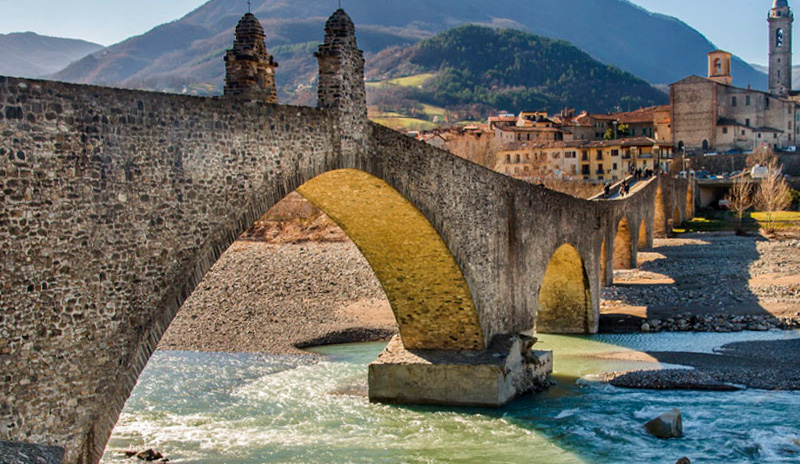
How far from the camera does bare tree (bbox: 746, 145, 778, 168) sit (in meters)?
79.8

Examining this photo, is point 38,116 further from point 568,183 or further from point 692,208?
point 692,208

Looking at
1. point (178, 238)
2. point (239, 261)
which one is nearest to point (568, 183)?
point (239, 261)

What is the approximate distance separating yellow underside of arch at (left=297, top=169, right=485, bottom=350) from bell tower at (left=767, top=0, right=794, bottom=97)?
10522 centimetres

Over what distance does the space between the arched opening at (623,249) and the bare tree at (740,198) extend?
18.6 metres

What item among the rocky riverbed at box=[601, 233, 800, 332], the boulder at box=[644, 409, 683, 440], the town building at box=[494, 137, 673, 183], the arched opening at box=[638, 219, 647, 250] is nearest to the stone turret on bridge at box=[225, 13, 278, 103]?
the boulder at box=[644, 409, 683, 440]

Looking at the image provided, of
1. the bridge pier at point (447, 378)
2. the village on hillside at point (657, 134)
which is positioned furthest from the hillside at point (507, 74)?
the bridge pier at point (447, 378)

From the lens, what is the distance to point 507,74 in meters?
171

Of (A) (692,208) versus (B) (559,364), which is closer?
(B) (559,364)

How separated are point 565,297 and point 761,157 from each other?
5816 cm

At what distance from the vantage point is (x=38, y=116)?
925 centimetres

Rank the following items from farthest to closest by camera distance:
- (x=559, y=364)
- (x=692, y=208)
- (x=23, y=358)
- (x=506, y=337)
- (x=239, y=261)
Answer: (x=692, y=208) → (x=239, y=261) → (x=559, y=364) → (x=506, y=337) → (x=23, y=358)

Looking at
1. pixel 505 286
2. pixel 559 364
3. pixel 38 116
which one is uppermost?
pixel 38 116

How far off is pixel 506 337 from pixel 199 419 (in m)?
7.01

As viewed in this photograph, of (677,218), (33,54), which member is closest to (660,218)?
(677,218)
